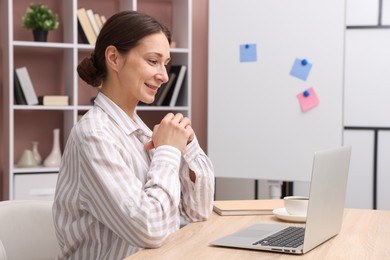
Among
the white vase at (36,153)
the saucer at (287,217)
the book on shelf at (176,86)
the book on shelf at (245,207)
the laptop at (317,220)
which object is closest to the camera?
the laptop at (317,220)

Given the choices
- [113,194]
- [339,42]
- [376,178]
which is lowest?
[376,178]

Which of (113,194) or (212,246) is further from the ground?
(113,194)

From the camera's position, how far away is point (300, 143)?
3.62 meters

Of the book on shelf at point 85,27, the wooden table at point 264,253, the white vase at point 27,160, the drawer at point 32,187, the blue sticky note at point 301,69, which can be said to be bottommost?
the drawer at point 32,187

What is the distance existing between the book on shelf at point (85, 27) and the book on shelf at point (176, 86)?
570 millimetres

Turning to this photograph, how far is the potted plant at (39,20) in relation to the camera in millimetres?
3709

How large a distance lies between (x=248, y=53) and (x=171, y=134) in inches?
80.9

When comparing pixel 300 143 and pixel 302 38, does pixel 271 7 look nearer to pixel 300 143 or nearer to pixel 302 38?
pixel 302 38

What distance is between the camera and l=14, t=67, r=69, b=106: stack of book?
12.1 ft

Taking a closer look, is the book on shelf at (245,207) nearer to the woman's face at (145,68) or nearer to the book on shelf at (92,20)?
the woman's face at (145,68)

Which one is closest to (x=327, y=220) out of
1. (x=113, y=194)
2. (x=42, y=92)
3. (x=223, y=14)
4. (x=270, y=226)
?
(x=270, y=226)

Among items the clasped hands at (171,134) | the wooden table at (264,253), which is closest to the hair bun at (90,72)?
the clasped hands at (171,134)

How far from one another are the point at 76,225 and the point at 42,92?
8.02ft

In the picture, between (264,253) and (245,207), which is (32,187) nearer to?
(245,207)
